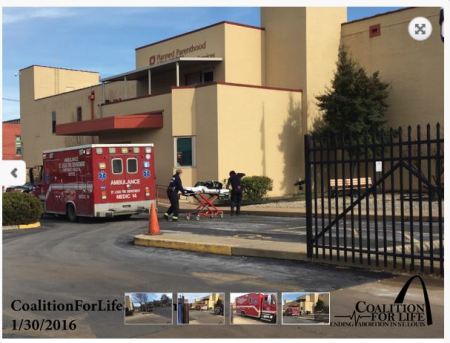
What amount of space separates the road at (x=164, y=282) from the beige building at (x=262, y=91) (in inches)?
618

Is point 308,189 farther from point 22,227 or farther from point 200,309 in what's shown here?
Answer: point 22,227

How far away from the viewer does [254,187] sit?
26.9m

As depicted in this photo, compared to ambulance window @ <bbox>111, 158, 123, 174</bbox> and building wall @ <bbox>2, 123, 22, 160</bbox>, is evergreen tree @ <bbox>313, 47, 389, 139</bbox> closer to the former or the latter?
ambulance window @ <bbox>111, 158, 123, 174</bbox>

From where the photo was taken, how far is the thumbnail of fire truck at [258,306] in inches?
246

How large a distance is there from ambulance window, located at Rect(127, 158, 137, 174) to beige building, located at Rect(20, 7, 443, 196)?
322 inches

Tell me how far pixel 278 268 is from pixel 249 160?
768 inches

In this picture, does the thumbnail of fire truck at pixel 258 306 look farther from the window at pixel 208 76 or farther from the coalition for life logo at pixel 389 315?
the window at pixel 208 76

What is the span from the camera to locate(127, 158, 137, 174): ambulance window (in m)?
19.4

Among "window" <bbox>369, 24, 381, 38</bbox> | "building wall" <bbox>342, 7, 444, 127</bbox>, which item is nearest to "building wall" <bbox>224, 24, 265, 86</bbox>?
"building wall" <bbox>342, 7, 444, 127</bbox>

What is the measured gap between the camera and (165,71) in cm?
3481

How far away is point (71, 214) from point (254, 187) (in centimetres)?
977

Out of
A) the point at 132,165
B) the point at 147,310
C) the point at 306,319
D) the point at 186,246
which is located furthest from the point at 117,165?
the point at 306,319

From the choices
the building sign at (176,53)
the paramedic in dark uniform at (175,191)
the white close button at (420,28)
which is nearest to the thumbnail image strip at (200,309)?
the paramedic in dark uniform at (175,191)

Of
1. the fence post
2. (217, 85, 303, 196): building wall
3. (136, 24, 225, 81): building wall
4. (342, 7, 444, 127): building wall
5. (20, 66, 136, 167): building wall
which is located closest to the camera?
the fence post
